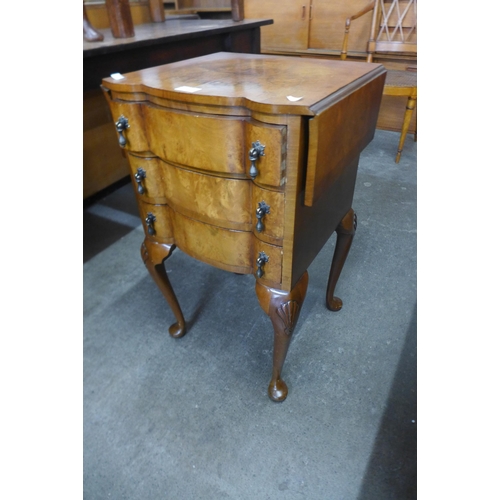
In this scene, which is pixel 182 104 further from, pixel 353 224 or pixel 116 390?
pixel 116 390

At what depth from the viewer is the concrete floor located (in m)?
1.00

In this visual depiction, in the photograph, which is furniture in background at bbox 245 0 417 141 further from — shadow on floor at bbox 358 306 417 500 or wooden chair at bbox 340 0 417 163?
shadow on floor at bbox 358 306 417 500

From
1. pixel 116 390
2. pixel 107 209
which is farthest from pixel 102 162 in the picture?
pixel 116 390

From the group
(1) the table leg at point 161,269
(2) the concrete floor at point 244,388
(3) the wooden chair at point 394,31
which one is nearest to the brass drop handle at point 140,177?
(1) the table leg at point 161,269

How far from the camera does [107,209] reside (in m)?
2.30

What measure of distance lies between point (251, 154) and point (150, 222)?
463 millimetres

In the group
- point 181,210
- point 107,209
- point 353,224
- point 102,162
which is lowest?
point 107,209

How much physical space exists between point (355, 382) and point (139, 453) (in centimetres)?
68

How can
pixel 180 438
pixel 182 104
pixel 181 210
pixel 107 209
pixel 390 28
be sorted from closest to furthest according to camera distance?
pixel 182 104 < pixel 181 210 < pixel 180 438 < pixel 107 209 < pixel 390 28

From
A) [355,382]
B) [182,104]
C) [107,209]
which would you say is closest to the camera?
[182,104]

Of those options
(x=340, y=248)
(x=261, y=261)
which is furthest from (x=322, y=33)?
(x=261, y=261)

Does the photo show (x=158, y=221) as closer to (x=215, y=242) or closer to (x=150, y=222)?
(x=150, y=222)

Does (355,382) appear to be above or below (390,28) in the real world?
below

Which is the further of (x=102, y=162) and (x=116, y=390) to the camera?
(x=102, y=162)
